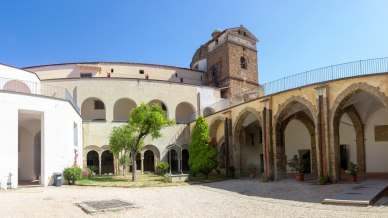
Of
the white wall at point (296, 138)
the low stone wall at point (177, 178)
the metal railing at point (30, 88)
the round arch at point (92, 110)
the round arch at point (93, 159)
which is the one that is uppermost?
the metal railing at point (30, 88)

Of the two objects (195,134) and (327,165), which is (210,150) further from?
(327,165)

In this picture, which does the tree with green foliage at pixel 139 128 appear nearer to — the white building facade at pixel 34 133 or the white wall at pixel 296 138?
the white building facade at pixel 34 133

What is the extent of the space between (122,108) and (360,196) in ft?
84.2

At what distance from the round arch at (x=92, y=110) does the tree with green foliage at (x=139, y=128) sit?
877 centimetres

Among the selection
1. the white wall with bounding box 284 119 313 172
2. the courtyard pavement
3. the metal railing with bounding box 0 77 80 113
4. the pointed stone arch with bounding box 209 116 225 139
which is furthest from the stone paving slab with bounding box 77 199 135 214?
the white wall with bounding box 284 119 313 172

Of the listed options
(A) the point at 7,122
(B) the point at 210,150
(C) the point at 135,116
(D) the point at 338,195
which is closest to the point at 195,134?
(B) the point at 210,150

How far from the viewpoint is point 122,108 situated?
34.5 metres

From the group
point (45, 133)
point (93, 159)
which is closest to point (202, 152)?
point (45, 133)

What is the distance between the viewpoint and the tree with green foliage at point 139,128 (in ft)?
78.3

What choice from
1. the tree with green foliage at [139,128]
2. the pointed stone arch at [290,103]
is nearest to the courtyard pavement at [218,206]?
the pointed stone arch at [290,103]

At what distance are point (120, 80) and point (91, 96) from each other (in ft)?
9.77

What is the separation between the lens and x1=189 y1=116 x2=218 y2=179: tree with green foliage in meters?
24.8

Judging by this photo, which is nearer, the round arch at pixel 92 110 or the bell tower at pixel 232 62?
the round arch at pixel 92 110

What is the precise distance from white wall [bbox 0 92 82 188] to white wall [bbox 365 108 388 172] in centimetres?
1910
